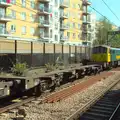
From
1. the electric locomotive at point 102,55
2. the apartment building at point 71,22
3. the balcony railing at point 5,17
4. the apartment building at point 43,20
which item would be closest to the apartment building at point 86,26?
the apartment building at point 43,20

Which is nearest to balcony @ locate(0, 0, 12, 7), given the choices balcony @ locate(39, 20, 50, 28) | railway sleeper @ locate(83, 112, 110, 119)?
balcony @ locate(39, 20, 50, 28)

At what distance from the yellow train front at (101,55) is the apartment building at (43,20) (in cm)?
2045

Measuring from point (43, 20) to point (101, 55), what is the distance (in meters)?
35.9

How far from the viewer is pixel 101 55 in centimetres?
3322

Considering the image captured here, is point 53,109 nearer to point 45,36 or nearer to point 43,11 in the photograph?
point 43,11

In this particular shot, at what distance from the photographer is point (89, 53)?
3191cm

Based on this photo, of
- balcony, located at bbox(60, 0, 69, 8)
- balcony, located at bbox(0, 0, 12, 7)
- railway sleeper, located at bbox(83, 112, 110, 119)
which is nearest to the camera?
railway sleeper, located at bbox(83, 112, 110, 119)

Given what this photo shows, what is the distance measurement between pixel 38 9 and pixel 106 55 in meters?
35.6

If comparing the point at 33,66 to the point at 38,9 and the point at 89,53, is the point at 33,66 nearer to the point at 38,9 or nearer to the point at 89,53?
the point at 89,53

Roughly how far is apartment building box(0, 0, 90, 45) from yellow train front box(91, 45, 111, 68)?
67.1ft

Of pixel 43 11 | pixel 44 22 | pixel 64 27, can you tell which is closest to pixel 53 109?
pixel 43 11

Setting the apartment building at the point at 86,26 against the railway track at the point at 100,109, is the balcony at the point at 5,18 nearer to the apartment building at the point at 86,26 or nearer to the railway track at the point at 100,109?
the apartment building at the point at 86,26

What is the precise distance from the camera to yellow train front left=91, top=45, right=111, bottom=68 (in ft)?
107

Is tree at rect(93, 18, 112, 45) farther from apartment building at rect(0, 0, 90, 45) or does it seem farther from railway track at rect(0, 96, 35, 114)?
railway track at rect(0, 96, 35, 114)
